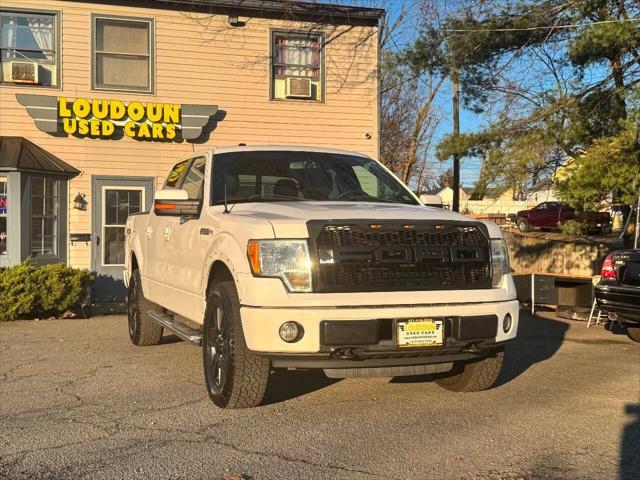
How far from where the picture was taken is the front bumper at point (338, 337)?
4.14 m

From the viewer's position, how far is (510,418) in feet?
15.3

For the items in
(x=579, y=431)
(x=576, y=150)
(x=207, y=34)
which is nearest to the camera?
(x=579, y=431)

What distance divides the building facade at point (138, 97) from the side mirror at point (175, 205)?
6.54 meters

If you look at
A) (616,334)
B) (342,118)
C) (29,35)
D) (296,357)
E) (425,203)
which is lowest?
(616,334)

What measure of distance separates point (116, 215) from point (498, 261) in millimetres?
8978

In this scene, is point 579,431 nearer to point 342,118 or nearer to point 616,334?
point 616,334

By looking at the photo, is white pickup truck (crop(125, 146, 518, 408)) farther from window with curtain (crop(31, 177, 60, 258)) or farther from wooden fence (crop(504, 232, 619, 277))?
wooden fence (crop(504, 232, 619, 277))

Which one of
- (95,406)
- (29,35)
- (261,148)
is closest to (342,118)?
(29,35)

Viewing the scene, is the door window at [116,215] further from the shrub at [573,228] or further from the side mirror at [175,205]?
the shrub at [573,228]

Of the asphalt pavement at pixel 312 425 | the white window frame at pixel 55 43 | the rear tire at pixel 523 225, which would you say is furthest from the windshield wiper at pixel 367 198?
the rear tire at pixel 523 225

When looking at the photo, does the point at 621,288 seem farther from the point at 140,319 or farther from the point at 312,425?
the point at 140,319

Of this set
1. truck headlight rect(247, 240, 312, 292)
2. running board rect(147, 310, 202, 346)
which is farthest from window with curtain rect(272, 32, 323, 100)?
truck headlight rect(247, 240, 312, 292)

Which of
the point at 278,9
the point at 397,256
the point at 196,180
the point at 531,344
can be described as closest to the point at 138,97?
the point at 278,9

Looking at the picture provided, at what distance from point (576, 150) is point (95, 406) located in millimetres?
9396
